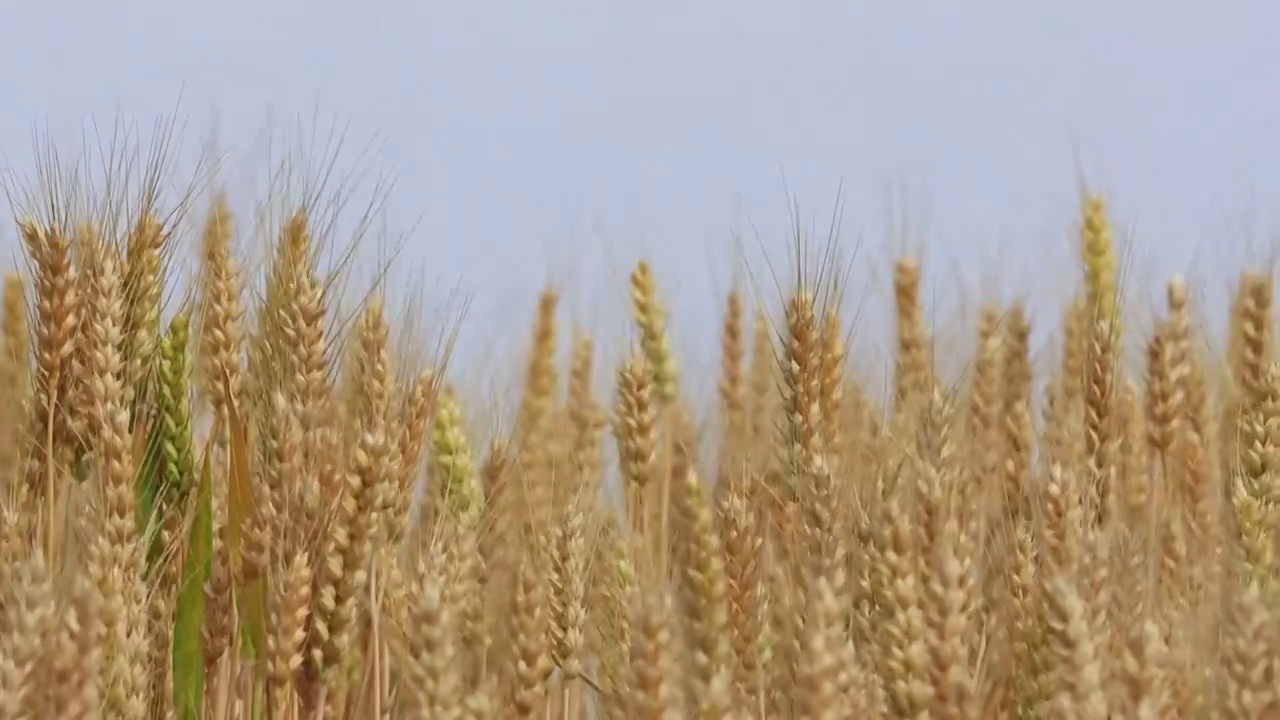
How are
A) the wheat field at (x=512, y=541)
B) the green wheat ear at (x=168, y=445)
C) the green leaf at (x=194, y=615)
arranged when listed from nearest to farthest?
1. the wheat field at (x=512, y=541)
2. the green leaf at (x=194, y=615)
3. the green wheat ear at (x=168, y=445)

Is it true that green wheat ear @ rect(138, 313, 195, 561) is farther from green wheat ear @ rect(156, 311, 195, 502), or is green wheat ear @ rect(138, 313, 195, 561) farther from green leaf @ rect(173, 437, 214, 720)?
green leaf @ rect(173, 437, 214, 720)

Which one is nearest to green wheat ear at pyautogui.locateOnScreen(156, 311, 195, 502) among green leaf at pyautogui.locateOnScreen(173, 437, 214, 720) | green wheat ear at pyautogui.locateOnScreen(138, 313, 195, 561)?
green wheat ear at pyautogui.locateOnScreen(138, 313, 195, 561)

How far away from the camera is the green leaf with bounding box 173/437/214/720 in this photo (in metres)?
2.45

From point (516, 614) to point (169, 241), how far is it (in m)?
1.02

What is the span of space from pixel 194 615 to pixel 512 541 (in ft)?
2.50

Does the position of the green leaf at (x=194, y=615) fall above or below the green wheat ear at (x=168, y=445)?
below

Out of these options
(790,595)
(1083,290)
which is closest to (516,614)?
(790,595)

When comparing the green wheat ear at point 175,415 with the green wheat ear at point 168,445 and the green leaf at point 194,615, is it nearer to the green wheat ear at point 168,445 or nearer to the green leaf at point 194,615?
the green wheat ear at point 168,445

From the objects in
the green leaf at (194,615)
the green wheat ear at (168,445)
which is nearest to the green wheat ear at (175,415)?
the green wheat ear at (168,445)

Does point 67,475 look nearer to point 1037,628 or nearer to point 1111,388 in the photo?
point 1037,628

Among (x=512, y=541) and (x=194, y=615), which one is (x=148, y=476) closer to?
(x=194, y=615)

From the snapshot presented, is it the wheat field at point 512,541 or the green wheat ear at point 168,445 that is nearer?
the wheat field at point 512,541

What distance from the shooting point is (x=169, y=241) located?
2822 mm

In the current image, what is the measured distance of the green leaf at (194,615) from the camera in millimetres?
2447
